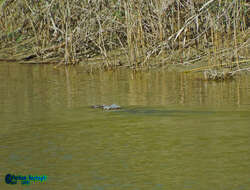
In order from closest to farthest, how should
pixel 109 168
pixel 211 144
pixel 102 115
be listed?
1. pixel 109 168
2. pixel 211 144
3. pixel 102 115

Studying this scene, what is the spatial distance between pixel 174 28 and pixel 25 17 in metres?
3.34

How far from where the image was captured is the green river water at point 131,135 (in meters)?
3.47

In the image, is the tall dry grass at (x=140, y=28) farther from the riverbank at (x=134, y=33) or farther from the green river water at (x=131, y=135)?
the green river water at (x=131, y=135)

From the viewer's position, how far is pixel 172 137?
4332 millimetres

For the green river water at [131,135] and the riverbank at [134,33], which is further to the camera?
the riverbank at [134,33]

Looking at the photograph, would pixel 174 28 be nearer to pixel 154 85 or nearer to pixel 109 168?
pixel 154 85

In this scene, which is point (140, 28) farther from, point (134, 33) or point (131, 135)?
point (131, 135)

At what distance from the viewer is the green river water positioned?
3.47 m

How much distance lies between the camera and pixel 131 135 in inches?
177

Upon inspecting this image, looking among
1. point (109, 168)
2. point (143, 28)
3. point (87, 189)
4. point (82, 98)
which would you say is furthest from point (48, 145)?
point (143, 28)

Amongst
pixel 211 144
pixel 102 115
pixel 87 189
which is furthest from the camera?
pixel 102 115

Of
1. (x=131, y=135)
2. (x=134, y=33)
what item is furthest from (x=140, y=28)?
(x=131, y=135)

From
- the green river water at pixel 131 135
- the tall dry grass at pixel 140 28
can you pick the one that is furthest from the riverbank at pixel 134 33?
the green river water at pixel 131 135

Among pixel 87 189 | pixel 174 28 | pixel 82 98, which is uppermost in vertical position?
pixel 174 28
